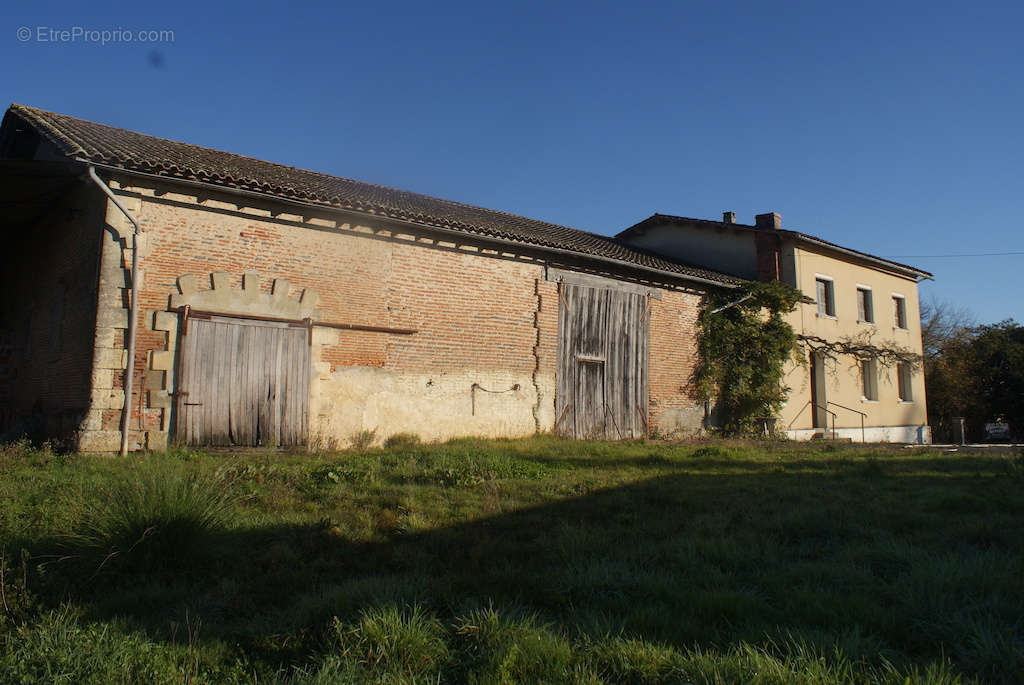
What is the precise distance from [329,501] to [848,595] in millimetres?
4315

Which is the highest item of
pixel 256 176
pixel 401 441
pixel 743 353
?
pixel 256 176

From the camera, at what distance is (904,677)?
2.66 metres

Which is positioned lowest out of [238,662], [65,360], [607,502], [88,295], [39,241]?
[238,662]

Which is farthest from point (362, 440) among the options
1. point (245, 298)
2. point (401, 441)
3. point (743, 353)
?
point (743, 353)

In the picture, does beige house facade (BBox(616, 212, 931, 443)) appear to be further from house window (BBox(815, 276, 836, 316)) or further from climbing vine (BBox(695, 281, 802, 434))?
climbing vine (BBox(695, 281, 802, 434))

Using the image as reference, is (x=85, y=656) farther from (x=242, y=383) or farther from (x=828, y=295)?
(x=828, y=295)

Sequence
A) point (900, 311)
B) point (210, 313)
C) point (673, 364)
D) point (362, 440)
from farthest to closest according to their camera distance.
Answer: point (900, 311)
point (673, 364)
point (362, 440)
point (210, 313)

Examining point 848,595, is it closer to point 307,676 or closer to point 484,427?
point 307,676

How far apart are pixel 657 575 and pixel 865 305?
19.3 m

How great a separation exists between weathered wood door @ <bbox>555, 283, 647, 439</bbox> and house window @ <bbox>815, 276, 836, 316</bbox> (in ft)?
25.1

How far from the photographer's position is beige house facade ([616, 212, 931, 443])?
57.6 feet

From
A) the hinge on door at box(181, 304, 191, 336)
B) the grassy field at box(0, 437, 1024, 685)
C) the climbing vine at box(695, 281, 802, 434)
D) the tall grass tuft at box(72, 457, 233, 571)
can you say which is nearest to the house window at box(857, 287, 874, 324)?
the climbing vine at box(695, 281, 802, 434)

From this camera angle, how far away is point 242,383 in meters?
9.16

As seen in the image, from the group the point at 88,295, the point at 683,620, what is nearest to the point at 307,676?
the point at 683,620
